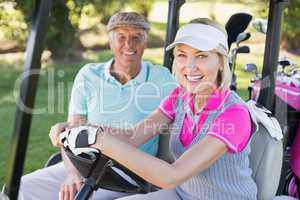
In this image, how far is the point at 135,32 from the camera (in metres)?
2.85

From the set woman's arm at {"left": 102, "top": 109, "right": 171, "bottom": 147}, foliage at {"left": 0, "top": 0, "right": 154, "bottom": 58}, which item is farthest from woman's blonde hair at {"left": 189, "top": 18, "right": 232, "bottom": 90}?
foliage at {"left": 0, "top": 0, "right": 154, "bottom": 58}

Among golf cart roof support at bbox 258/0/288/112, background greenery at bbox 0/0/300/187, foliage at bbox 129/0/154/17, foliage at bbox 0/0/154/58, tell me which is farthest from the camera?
foliage at bbox 129/0/154/17

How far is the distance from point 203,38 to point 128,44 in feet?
2.81

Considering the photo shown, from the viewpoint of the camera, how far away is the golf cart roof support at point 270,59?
2.69 m

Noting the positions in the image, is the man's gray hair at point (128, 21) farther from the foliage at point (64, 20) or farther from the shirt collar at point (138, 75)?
the foliage at point (64, 20)

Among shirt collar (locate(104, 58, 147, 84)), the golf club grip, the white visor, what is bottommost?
the golf club grip

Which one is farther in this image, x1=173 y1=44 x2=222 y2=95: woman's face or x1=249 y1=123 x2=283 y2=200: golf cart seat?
x1=249 y1=123 x2=283 y2=200: golf cart seat

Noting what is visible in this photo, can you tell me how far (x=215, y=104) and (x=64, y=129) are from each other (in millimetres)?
624

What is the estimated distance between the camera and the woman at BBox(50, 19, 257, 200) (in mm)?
1874

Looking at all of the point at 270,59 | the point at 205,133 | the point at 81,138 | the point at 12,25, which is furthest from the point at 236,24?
the point at 12,25

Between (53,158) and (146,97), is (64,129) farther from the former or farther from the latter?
(53,158)

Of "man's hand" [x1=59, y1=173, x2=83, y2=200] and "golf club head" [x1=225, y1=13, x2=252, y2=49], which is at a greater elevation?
"golf club head" [x1=225, y1=13, x2=252, y2=49]

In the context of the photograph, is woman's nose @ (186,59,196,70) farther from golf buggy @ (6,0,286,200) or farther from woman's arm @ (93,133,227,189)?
golf buggy @ (6,0,286,200)

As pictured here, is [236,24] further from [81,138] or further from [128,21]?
[81,138]
